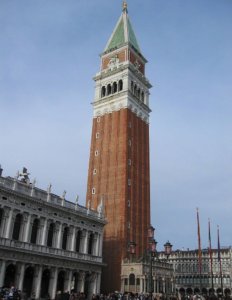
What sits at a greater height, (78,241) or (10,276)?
(78,241)

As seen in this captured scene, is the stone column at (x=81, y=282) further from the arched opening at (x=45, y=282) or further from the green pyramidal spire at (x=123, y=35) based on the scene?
the green pyramidal spire at (x=123, y=35)

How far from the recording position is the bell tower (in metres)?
62.2

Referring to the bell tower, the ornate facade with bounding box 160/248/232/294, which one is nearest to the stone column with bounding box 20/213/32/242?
the bell tower

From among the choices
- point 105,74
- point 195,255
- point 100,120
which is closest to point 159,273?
point 100,120

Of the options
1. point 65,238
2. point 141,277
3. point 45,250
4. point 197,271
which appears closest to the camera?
point 45,250

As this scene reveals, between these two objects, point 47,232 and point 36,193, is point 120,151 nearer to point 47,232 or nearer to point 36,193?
point 36,193

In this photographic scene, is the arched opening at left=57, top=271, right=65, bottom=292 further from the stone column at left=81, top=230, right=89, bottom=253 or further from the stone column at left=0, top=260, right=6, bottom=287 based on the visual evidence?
the stone column at left=0, top=260, right=6, bottom=287

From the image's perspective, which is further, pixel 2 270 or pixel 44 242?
pixel 44 242

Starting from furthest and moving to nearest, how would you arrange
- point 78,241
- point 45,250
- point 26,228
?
point 78,241
point 45,250
point 26,228

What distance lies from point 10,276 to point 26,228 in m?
5.43

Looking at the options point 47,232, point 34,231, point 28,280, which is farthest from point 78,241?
point 28,280

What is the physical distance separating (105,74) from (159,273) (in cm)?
4037

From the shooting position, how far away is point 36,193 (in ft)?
150

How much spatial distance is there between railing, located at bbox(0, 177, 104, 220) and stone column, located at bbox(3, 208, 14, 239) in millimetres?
2468
